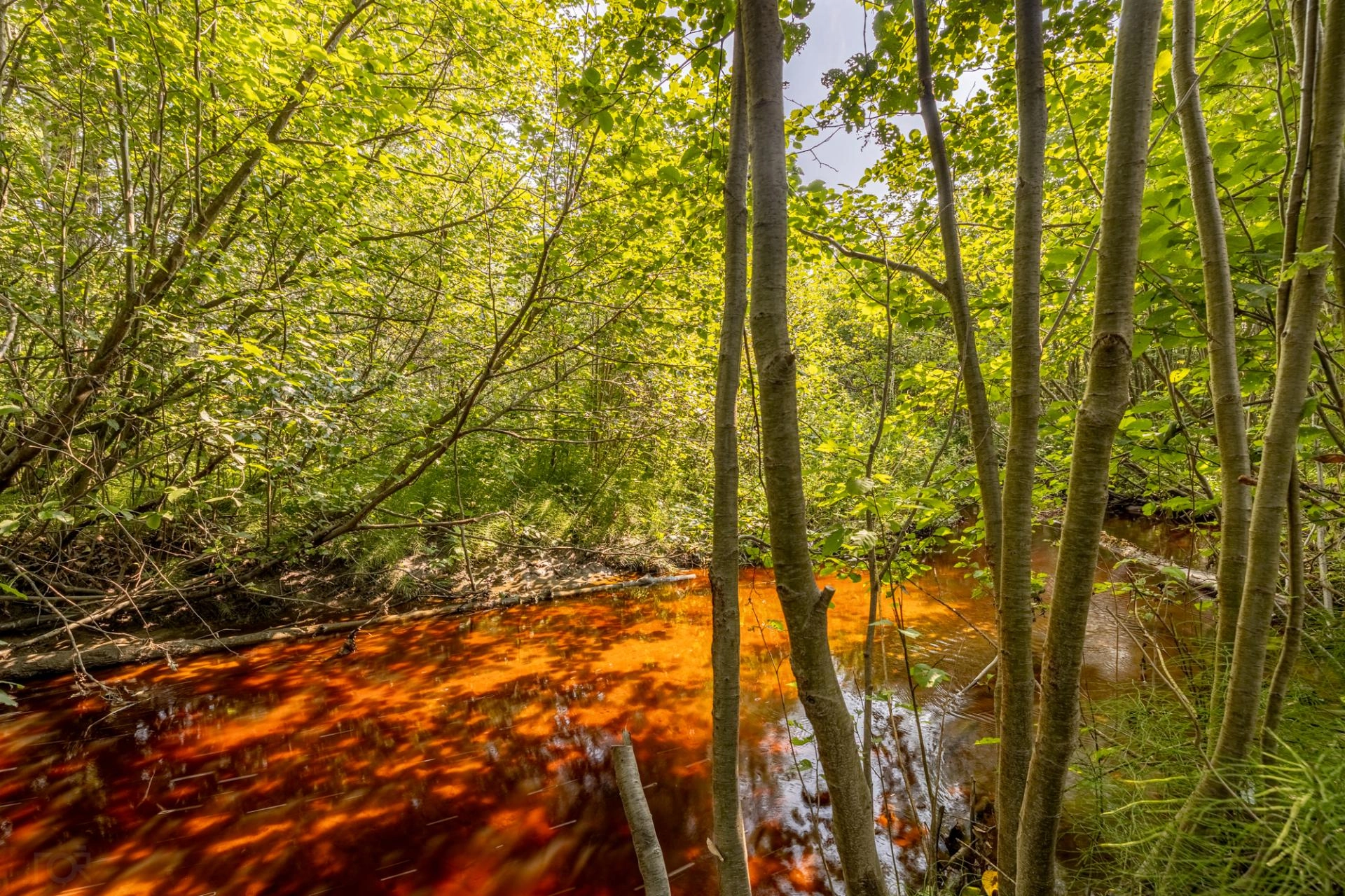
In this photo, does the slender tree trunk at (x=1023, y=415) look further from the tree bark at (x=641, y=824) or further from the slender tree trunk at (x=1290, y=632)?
the tree bark at (x=641, y=824)

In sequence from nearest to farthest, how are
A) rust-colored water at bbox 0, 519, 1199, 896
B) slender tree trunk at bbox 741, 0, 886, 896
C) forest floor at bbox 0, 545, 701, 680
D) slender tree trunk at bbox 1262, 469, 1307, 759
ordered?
slender tree trunk at bbox 741, 0, 886, 896, slender tree trunk at bbox 1262, 469, 1307, 759, rust-colored water at bbox 0, 519, 1199, 896, forest floor at bbox 0, 545, 701, 680

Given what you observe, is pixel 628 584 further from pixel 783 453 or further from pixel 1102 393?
pixel 1102 393

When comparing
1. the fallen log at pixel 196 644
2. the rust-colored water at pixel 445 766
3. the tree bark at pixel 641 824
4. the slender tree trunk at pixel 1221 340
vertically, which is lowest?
the rust-colored water at pixel 445 766

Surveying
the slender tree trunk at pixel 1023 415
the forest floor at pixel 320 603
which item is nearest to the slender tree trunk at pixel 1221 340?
the slender tree trunk at pixel 1023 415

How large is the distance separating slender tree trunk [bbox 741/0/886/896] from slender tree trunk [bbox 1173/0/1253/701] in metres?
1.10

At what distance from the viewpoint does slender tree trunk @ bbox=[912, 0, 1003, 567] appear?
1.67 m

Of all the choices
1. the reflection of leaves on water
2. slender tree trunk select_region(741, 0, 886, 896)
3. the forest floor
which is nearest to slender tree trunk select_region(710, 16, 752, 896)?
slender tree trunk select_region(741, 0, 886, 896)

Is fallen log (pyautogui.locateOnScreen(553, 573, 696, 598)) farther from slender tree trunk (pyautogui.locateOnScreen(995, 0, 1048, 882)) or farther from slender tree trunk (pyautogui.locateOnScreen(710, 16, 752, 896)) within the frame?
slender tree trunk (pyautogui.locateOnScreen(995, 0, 1048, 882))

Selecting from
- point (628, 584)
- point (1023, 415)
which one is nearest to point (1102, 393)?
Result: point (1023, 415)

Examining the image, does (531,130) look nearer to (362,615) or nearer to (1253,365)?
(1253,365)

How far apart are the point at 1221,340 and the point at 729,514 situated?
151 cm

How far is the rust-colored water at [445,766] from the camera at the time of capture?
330 cm

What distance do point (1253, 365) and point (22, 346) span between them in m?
11.2

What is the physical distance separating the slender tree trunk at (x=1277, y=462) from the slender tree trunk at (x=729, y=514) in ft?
3.71
